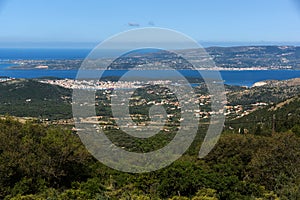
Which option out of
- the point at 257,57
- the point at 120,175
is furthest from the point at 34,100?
the point at 257,57

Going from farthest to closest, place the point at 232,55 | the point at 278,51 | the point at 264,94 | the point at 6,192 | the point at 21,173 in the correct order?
the point at 278,51, the point at 232,55, the point at 264,94, the point at 21,173, the point at 6,192

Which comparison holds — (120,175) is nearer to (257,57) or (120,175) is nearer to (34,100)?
(34,100)

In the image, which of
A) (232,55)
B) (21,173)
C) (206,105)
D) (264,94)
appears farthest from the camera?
(232,55)

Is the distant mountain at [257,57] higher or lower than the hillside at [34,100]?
higher

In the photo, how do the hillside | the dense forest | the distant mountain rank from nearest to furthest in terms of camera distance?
the dense forest, the hillside, the distant mountain

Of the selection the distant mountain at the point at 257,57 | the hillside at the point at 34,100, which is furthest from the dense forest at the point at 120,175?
the distant mountain at the point at 257,57

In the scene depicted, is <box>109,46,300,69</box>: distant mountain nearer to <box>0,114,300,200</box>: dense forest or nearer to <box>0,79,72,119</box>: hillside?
<box>0,79,72,119</box>: hillside

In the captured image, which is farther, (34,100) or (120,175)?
(34,100)

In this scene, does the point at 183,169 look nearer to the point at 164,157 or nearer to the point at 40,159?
the point at 164,157

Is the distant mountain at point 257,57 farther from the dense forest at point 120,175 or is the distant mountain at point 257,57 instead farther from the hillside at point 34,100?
the dense forest at point 120,175

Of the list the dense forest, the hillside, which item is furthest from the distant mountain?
the dense forest

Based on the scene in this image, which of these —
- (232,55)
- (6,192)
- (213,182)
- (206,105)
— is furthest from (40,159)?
(232,55)
